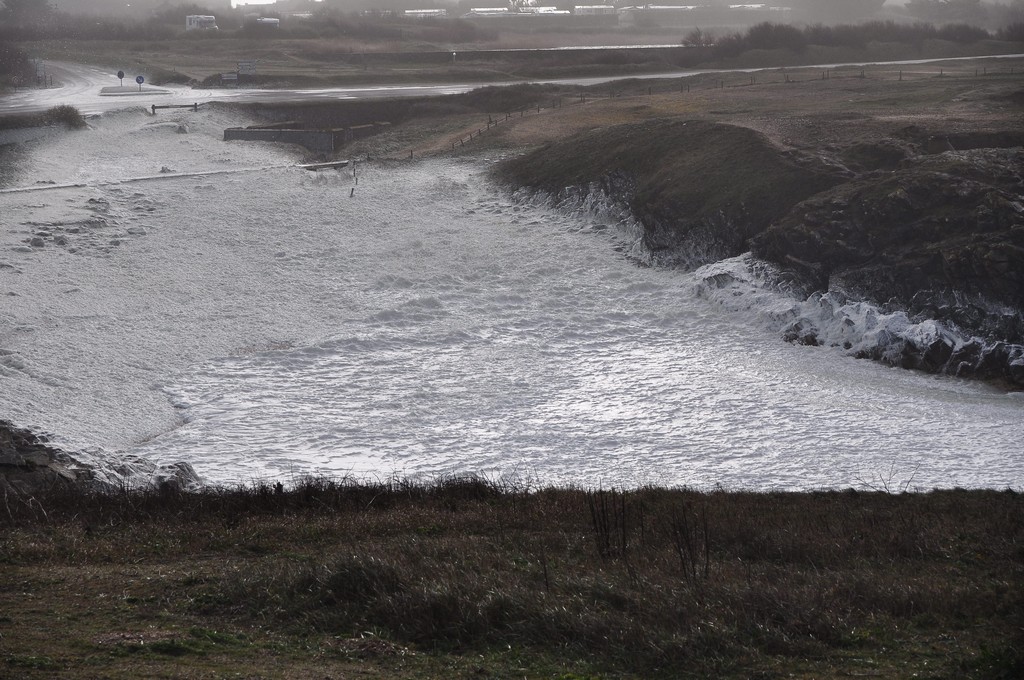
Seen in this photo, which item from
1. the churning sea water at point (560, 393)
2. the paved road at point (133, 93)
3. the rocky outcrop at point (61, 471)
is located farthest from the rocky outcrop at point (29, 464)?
the paved road at point (133, 93)

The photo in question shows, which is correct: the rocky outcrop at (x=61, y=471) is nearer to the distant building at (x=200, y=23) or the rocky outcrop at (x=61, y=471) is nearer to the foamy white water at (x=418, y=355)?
the foamy white water at (x=418, y=355)

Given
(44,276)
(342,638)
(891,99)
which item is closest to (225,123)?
(44,276)

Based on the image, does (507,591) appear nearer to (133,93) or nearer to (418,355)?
(418,355)

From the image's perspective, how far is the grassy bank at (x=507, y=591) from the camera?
9711 mm

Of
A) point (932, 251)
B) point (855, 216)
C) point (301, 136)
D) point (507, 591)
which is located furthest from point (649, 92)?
point (507, 591)

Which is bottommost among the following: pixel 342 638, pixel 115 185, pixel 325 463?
pixel 325 463

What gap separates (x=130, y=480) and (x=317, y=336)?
428 inches

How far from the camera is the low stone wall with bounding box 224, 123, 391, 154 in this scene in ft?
169

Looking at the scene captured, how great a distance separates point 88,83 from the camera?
63.6m

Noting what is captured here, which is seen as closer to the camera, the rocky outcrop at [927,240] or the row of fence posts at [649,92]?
the rocky outcrop at [927,240]

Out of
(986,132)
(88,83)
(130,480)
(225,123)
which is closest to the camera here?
(130,480)

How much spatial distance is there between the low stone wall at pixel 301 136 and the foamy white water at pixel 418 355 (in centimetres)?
673

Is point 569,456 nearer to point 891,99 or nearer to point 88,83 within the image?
point 891,99

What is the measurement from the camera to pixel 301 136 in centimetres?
5184
